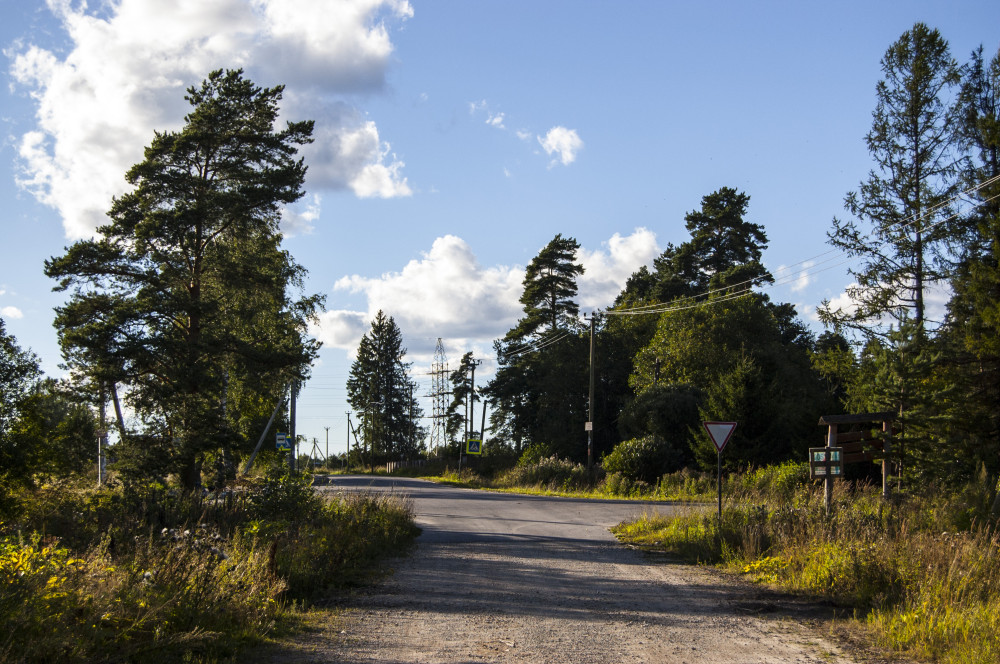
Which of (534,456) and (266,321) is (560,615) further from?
(534,456)

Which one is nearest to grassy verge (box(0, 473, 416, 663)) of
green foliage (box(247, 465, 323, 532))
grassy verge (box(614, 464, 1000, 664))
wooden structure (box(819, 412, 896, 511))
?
green foliage (box(247, 465, 323, 532))

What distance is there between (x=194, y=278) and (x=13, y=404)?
7.23 m

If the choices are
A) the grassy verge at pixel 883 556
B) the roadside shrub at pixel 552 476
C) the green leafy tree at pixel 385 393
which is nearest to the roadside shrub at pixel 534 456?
the roadside shrub at pixel 552 476

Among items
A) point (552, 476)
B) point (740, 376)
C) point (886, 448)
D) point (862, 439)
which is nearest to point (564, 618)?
point (862, 439)

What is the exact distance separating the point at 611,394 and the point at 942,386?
138ft

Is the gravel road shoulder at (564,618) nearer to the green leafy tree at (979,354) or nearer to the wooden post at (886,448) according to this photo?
the wooden post at (886,448)

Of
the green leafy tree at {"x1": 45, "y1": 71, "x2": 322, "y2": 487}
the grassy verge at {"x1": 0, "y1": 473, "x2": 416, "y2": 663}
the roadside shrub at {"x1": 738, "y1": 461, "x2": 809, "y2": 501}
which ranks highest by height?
the green leafy tree at {"x1": 45, "y1": 71, "x2": 322, "y2": 487}

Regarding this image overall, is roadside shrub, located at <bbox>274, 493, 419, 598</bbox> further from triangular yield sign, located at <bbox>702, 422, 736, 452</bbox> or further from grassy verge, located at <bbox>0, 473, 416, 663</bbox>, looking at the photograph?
triangular yield sign, located at <bbox>702, 422, 736, 452</bbox>

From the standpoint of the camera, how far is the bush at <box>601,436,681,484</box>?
34.8m

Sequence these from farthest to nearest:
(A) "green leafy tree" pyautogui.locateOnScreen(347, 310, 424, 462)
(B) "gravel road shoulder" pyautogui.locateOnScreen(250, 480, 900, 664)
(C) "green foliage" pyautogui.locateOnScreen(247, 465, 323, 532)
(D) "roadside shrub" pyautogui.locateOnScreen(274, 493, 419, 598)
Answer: (A) "green leafy tree" pyautogui.locateOnScreen(347, 310, 424, 462) → (C) "green foliage" pyautogui.locateOnScreen(247, 465, 323, 532) → (D) "roadside shrub" pyautogui.locateOnScreen(274, 493, 419, 598) → (B) "gravel road shoulder" pyautogui.locateOnScreen(250, 480, 900, 664)

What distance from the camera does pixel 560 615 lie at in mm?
9016

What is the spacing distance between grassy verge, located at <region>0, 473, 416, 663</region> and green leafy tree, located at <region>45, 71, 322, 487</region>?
18.5 feet

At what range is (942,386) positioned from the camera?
68.5 feet

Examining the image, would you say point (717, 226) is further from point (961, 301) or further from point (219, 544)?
point (219, 544)
